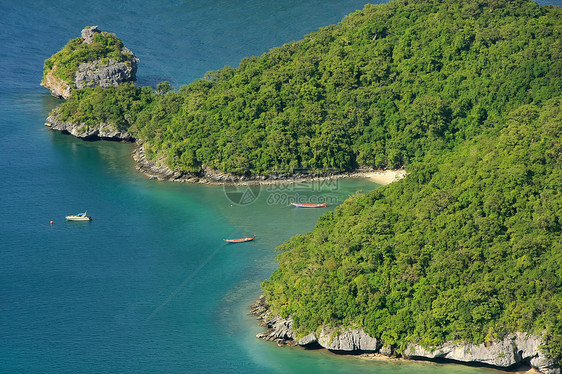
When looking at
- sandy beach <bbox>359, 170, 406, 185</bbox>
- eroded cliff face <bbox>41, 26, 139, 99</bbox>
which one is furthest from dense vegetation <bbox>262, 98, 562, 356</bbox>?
eroded cliff face <bbox>41, 26, 139, 99</bbox>

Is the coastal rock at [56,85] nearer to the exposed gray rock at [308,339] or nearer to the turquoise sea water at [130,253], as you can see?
the turquoise sea water at [130,253]

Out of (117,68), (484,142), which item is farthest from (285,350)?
(117,68)

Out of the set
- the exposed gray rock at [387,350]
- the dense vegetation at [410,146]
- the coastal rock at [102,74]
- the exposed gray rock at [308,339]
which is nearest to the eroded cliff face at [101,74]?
the coastal rock at [102,74]

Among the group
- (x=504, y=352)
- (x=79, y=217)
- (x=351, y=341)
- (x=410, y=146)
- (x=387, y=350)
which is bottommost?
(x=387, y=350)

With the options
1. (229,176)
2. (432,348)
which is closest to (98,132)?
(229,176)

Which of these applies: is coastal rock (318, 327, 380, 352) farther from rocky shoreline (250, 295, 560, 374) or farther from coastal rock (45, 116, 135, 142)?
coastal rock (45, 116, 135, 142)

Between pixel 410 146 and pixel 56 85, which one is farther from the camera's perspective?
pixel 56 85

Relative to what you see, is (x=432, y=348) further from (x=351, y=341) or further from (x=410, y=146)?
(x=410, y=146)
